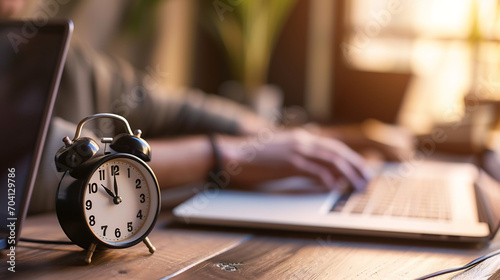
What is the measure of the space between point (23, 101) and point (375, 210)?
1.63 ft

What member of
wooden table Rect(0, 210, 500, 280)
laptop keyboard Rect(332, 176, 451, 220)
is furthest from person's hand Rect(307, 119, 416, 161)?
wooden table Rect(0, 210, 500, 280)

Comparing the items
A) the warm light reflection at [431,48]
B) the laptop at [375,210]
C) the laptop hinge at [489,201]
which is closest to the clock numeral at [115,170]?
the laptop at [375,210]

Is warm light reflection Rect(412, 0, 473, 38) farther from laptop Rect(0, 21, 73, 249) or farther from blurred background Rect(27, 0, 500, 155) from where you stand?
laptop Rect(0, 21, 73, 249)

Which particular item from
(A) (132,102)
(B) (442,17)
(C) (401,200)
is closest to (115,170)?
(C) (401,200)

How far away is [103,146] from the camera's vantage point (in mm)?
586

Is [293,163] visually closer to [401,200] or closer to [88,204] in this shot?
[401,200]

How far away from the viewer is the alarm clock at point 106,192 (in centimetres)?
55

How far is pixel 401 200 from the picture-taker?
87 centimetres

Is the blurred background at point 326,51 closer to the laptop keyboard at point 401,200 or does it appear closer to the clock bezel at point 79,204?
the laptop keyboard at point 401,200

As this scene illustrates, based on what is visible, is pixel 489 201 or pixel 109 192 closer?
pixel 109 192

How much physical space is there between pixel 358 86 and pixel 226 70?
787 millimetres

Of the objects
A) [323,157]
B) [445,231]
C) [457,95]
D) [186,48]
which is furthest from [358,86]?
[445,231]

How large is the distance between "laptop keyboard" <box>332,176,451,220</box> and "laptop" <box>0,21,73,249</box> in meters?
0.42

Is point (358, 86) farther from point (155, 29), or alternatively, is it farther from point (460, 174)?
point (460, 174)
